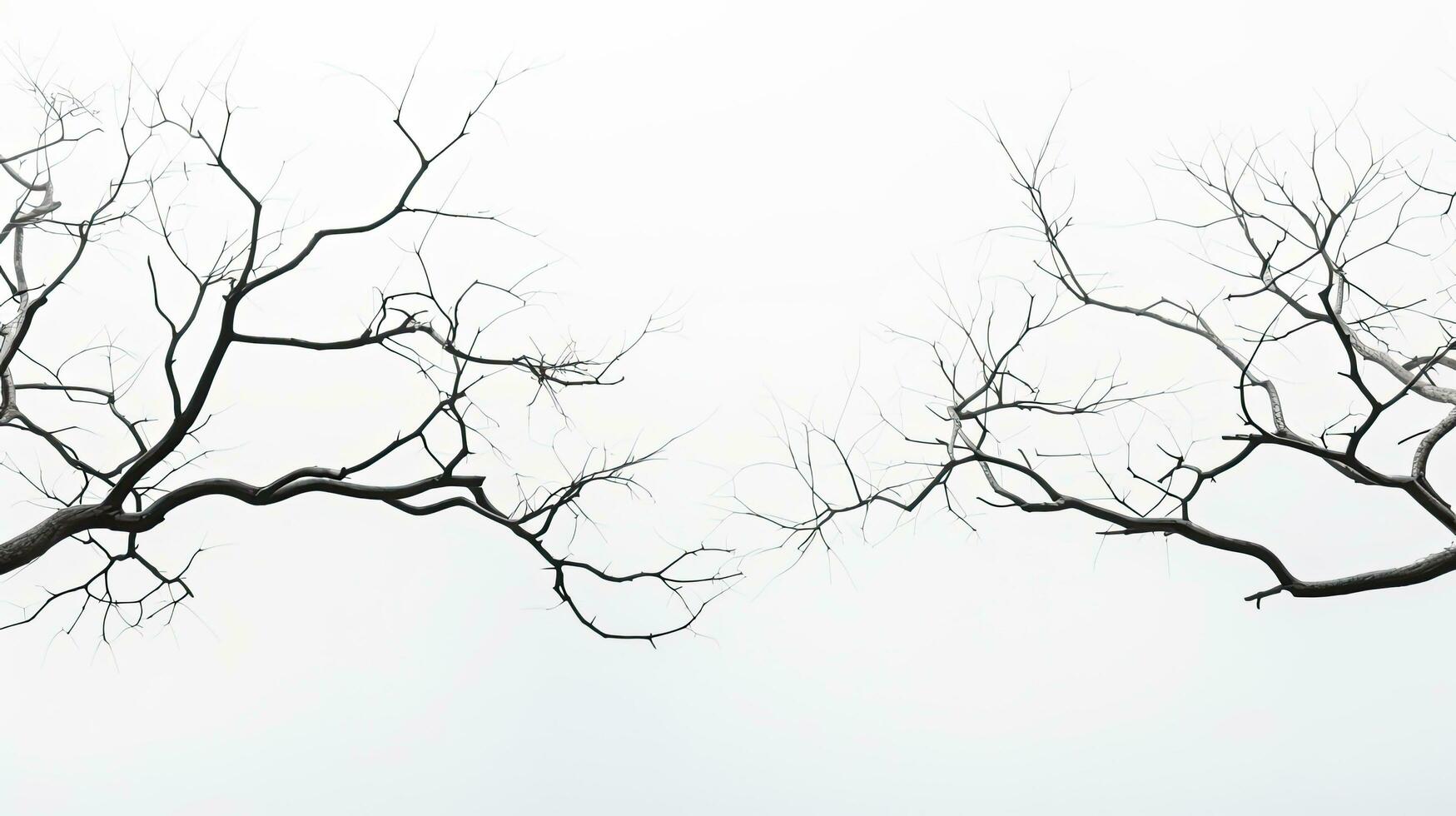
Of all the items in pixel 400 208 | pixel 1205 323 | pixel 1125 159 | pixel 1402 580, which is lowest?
pixel 1402 580

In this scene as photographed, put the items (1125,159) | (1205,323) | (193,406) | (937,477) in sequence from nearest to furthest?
(193,406) → (937,477) → (1205,323) → (1125,159)

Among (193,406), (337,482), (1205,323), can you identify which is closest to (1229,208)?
(1205,323)

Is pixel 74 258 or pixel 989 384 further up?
pixel 74 258

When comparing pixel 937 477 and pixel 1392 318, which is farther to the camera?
pixel 1392 318

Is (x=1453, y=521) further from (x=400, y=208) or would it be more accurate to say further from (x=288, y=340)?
(x=288, y=340)

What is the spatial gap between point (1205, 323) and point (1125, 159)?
4.82 ft

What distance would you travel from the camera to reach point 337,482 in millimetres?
3645

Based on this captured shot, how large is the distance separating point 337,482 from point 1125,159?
407 centimetres

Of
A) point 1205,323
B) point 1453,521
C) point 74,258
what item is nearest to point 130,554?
point 74,258

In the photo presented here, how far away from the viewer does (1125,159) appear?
17.6 ft

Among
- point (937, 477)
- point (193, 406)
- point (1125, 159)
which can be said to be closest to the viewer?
point (193, 406)

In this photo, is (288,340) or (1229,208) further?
(1229,208)

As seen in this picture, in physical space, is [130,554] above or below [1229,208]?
below

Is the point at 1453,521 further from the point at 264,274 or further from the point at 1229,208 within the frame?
the point at 264,274
